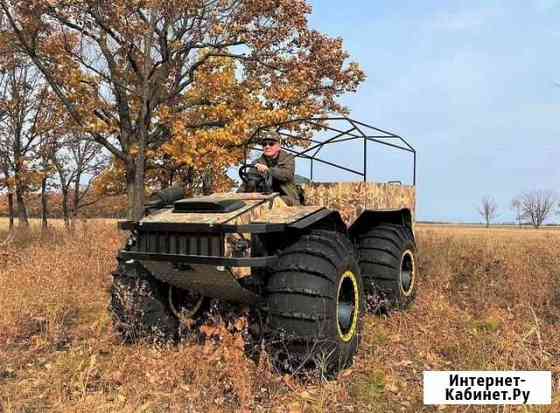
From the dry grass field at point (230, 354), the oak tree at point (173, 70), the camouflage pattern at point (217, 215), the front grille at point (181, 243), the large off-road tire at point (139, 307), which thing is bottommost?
the dry grass field at point (230, 354)

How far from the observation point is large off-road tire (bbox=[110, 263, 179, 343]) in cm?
507

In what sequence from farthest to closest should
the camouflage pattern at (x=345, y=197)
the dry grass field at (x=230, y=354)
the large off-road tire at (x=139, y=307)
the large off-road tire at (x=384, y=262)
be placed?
the large off-road tire at (x=384, y=262) → the camouflage pattern at (x=345, y=197) → the large off-road tire at (x=139, y=307) → the dry grass field at (x=230, y=354)

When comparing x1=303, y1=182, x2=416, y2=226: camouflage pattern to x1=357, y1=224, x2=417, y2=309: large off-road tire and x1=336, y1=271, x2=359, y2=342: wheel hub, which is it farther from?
x1=336, y1=271, x2=359, y2=342: wheel hub

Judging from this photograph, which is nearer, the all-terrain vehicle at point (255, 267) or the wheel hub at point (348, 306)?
the all-terrain vehicle at point (255, 267)

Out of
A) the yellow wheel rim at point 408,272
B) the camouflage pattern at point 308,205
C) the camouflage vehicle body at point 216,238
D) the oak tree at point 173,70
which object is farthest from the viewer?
the oak tree at point 173,70

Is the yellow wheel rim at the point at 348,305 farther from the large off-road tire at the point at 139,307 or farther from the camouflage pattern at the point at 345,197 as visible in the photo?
the large off-road tire at the point at 139,307

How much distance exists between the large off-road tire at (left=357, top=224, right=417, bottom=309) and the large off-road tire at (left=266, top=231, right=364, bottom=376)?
182 centimetres

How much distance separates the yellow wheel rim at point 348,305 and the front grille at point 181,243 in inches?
47.1

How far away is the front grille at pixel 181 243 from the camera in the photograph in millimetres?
4152

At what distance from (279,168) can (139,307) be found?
1961mm

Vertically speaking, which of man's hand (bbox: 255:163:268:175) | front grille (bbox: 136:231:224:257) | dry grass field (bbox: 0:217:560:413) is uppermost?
man's hand (bbox: 255:163:268:175)

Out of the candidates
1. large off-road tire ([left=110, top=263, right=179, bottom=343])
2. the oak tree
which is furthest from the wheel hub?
the oak tree

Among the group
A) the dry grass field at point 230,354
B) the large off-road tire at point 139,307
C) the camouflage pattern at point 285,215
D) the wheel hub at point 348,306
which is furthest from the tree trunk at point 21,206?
the wheel hub at point 348,306

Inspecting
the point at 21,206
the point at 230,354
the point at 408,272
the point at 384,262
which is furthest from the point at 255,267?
the point at 21,206
